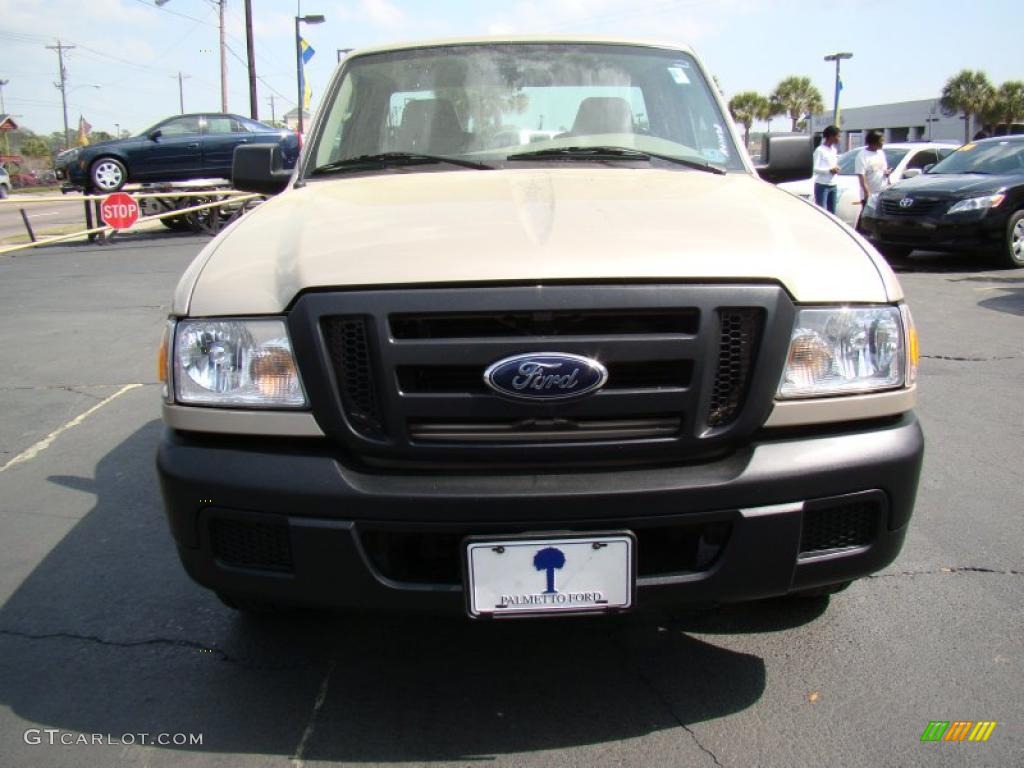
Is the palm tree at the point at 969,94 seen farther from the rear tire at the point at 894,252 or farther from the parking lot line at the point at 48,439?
the parking lot line at the point at 48,439

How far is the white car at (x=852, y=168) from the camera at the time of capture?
14.5m

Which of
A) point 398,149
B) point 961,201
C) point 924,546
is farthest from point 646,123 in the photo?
point 961,201

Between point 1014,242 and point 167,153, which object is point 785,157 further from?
point 167,153

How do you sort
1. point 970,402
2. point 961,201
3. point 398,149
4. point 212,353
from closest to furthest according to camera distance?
point 212,353 → point 398,149 → point 970,402 → point 961,201

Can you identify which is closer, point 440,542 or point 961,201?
point 440,542

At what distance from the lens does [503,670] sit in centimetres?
262

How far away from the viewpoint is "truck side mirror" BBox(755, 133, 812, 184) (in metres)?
3.66

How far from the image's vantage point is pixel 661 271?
80.1 inches

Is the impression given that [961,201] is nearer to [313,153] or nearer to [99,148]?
[313,153]

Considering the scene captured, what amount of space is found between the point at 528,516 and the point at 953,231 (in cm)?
1082

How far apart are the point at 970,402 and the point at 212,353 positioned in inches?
186

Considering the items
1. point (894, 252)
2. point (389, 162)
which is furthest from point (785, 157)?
point (894, 252)

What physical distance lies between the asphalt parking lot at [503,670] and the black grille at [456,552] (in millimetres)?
496

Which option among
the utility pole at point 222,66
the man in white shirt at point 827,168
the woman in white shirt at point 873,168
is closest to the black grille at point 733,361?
the man in white shirt at point 827,168
